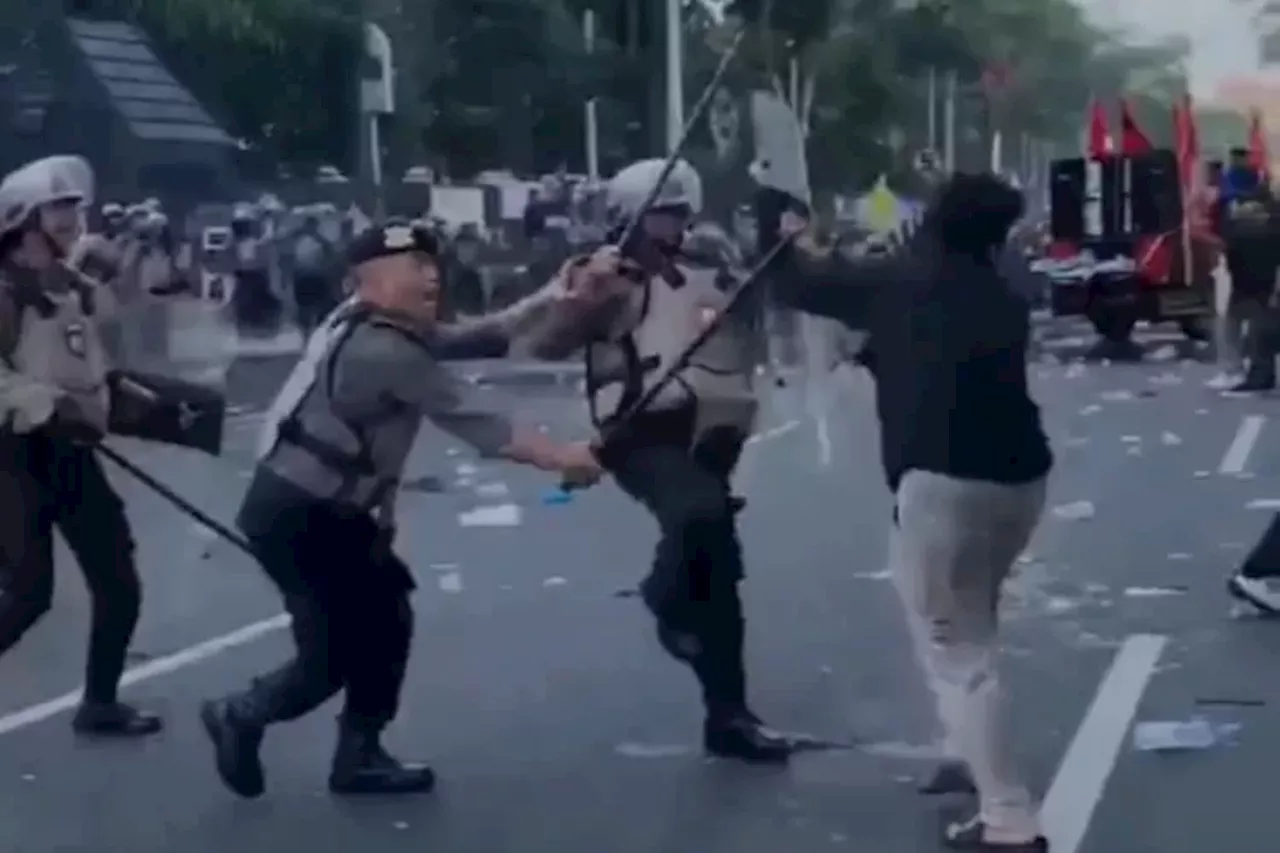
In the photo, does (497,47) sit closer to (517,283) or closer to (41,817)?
(517,283)

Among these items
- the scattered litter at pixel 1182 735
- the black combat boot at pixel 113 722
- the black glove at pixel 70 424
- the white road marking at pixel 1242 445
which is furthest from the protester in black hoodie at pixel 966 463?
the white road marking at pixel 1242 445

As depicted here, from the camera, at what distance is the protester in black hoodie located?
7.49 meters

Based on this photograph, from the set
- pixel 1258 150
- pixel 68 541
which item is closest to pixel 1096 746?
pixel 68 541

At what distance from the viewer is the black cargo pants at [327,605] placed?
8.21 meters

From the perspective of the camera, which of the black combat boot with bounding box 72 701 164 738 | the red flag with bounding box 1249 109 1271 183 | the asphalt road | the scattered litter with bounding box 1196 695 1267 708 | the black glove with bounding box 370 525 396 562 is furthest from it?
the red flag with bounding box 1249 109 1271 183

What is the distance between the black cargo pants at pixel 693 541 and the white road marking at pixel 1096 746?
3.19 ft

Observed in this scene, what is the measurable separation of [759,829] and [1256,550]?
13.9 ft

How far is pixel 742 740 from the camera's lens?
9.00 metres

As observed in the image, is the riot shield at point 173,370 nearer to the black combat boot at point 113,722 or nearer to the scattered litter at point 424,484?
the black combat boot at point 113,722

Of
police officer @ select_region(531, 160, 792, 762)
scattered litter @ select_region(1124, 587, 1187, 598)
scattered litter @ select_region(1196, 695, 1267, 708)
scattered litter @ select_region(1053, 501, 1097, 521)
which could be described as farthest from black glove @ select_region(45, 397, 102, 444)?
scattered litter @ select_region(1053, 501, 1097, 521)

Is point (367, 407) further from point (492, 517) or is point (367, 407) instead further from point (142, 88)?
point (142, 88)

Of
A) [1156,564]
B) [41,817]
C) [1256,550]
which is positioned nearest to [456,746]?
[41,817]

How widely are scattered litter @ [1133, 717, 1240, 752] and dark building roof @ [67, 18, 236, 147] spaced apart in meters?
27.5

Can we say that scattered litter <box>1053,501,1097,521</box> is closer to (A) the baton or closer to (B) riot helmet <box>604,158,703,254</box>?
(B) riot helmet <box>604,158,703,254</box>
